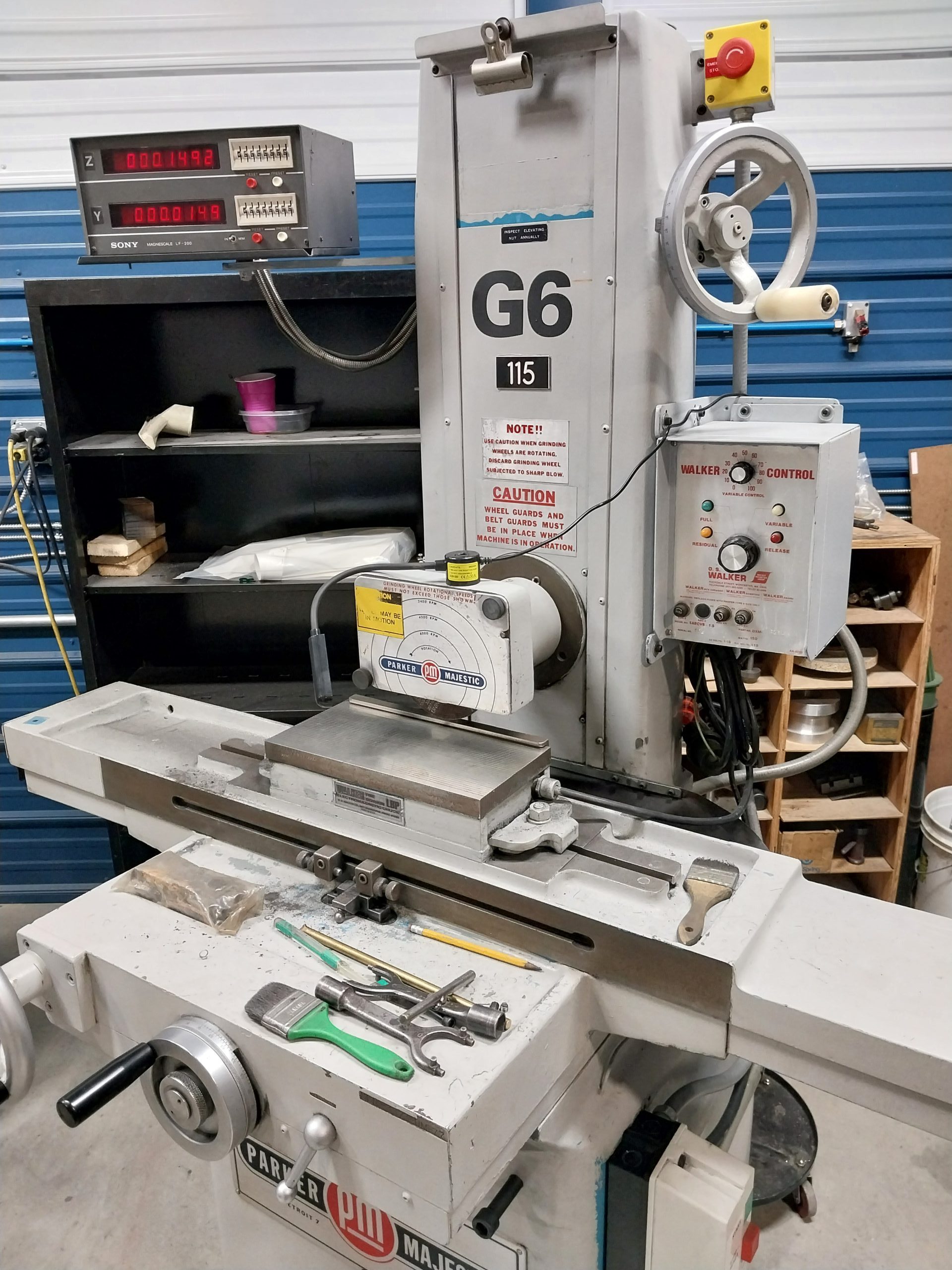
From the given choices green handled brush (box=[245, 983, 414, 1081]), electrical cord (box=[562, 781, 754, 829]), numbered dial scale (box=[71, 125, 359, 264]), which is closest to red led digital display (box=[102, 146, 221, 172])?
numbered dial scale (box=[71, 125, 359, 264])

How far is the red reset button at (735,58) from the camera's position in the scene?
3.44 feet

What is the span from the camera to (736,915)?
3.09 feet

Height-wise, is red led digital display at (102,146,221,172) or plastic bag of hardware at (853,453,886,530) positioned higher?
red led digital display at (102,146,221,172)

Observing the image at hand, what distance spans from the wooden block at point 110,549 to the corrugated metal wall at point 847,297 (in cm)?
71

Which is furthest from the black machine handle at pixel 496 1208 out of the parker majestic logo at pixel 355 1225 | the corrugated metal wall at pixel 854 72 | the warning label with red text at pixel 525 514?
the corrugated metal wall at pixel 854 72

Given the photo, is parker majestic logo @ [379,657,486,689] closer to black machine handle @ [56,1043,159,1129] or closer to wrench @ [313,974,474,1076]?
wrench @ [313,974,474,1076]

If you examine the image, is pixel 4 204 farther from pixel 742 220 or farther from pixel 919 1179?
pixel 919 1179

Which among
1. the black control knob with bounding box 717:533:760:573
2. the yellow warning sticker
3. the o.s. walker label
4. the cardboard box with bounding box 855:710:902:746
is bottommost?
the o.s. walker label

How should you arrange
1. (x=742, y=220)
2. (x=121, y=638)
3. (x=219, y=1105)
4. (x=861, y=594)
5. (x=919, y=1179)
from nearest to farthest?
(x=219, y=1105) < (x=742, y=220) < (x=919, y=1179) < (x=121, y=638) < (x=861, y=594)

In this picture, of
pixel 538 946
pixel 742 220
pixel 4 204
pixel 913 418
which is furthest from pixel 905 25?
pixel 538 946

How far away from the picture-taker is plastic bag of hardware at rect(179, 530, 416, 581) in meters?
1.95


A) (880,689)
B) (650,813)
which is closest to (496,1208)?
(650,813)

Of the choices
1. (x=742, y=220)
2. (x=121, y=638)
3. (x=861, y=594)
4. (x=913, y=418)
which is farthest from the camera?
(x=913, y=418)

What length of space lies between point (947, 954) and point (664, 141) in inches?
36.6
